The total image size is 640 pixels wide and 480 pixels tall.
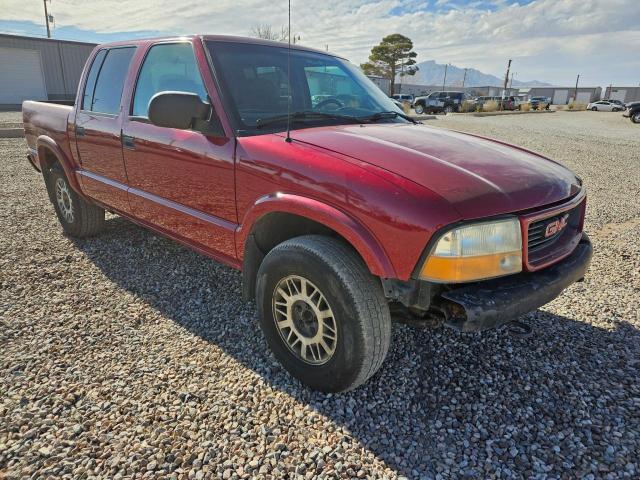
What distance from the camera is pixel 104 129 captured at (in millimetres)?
3619

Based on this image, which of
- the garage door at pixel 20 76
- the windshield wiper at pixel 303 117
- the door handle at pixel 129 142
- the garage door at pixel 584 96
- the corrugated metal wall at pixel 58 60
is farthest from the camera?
the garage door at pixel 584 96

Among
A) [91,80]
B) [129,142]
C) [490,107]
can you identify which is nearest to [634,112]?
[490,107]

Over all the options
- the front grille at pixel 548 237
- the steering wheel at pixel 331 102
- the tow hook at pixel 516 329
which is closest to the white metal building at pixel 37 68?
the steering wheel at pixel 331 102

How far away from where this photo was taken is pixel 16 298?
11.0 ft

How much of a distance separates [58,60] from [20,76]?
101 inches

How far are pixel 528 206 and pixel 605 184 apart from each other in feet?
23.7

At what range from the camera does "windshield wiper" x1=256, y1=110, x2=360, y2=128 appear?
2.64 m

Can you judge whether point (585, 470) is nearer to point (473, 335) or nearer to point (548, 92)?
point (473, 335)

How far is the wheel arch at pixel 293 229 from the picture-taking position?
6.47ft

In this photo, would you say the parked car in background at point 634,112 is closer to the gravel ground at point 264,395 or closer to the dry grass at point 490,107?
the dry grass at point 490,107

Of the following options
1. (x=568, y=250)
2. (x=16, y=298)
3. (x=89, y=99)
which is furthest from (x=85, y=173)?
(x=568, y=250)

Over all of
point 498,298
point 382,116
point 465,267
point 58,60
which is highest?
point 58,60

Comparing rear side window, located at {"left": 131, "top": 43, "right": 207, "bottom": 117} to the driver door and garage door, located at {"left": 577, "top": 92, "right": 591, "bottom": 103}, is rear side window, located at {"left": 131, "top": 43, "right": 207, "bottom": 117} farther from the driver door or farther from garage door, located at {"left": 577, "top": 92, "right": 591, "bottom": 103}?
garage door, located at {"left": 577, "top": 92, "right": 591, "bottom": 103}

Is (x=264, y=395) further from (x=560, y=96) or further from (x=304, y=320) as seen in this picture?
(x=560, y=96)
